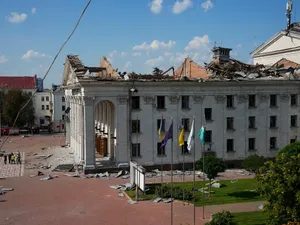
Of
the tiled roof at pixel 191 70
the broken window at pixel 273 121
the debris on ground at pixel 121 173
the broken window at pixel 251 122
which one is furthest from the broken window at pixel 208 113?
the debris on ground at pixel 121 173

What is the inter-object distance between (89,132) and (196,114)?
12943 millimetres

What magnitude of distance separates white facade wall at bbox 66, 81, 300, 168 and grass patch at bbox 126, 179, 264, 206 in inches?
325

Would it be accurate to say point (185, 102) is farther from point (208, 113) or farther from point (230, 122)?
point (230, 122)

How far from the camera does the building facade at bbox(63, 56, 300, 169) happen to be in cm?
4375

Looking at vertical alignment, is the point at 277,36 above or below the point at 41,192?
above

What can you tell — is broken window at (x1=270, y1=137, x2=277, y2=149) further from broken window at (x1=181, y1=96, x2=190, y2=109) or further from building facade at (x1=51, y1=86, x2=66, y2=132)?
building facade at (x1=51, y1=86, x2=66, y2=132)

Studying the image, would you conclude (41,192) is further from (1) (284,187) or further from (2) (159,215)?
(1) (284,187)

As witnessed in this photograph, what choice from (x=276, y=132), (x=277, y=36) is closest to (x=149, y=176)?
(x=276, y=132)

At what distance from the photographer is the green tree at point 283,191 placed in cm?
2084

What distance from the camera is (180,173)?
146 ft

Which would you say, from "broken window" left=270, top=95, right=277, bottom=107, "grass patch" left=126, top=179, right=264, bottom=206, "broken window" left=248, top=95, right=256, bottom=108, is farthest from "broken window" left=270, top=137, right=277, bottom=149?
"grass patch" left=126, top=179, right=264, bottom=206

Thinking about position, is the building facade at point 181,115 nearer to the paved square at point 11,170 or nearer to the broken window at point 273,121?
the broken window at point 273,121

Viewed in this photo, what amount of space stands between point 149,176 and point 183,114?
8562 millimetres

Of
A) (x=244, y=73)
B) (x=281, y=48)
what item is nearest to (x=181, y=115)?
(x=244, y=73)
